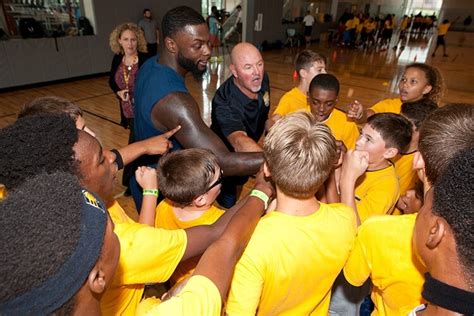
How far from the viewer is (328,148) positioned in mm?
1268

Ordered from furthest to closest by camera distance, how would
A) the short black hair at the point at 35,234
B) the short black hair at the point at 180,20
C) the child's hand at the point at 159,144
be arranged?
the short black hair at the point at 180,20 → the child's hand at the point at 159,144 → the short black hair at the point at 35,234

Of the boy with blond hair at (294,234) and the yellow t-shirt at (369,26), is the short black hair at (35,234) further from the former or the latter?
the yellow t-shirt at (369,26)

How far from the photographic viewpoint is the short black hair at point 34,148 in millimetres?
1008

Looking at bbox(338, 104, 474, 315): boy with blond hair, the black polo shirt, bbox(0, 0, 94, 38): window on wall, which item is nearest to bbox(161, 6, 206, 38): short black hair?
the black polo shirt

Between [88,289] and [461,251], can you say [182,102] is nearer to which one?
[88,289]

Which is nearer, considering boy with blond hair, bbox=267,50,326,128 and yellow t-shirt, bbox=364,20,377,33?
boy with blond hair, bbox=267,50,326,128

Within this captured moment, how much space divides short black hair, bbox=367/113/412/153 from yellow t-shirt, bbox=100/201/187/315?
1.48 m

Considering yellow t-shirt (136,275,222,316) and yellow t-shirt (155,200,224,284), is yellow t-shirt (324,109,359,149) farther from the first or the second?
yellow t-shirt (136,275,222,316)

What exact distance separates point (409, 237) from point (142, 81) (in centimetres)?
185

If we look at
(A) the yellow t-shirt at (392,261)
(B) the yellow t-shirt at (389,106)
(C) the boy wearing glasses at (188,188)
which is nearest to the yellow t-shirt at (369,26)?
(B) the yellow t-shirt at (389,106)

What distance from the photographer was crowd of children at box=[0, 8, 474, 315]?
2.24ft

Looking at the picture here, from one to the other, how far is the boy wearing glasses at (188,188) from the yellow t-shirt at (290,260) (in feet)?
1.55

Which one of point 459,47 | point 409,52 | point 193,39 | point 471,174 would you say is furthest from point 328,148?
point 459,47

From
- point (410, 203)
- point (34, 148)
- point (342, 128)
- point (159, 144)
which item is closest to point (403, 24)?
point (342, 128)
